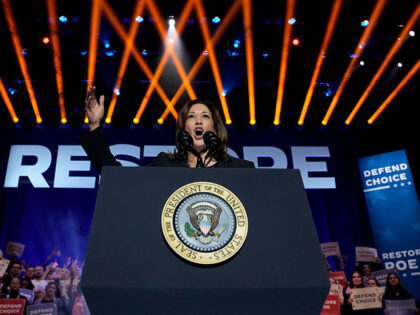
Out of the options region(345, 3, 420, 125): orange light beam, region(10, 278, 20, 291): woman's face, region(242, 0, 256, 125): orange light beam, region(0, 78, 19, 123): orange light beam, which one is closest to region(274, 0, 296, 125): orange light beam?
region(242, 0, 256, 125): orange light beam

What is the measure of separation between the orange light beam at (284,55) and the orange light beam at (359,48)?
963 millimetres

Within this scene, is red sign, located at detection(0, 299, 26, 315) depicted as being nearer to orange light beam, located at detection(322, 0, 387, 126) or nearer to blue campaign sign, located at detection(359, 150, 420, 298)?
blue campaign sign, located at detection(359, 150, 420, 298)

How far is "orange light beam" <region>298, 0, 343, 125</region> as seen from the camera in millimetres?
5824

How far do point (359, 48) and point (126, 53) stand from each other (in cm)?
394

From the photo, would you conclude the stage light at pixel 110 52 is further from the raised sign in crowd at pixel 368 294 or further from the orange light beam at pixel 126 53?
the raised sign in crowd at pixel 368 294

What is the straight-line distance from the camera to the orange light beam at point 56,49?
5758mm

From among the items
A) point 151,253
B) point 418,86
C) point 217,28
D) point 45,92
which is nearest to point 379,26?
point 418,86

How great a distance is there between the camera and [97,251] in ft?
2.97

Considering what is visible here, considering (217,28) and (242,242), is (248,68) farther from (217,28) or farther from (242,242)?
(242,242)

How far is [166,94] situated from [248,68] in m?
1.57

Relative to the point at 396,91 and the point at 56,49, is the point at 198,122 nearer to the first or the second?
the point at 56,49

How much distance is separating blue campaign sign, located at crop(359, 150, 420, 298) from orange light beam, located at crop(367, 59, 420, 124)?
2.68 ft

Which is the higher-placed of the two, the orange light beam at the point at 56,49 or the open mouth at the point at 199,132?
the orange light beam at the point at 56,49

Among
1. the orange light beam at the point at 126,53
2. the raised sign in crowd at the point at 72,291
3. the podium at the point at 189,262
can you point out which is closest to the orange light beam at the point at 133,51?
the orange light beam at the point at 126,53
